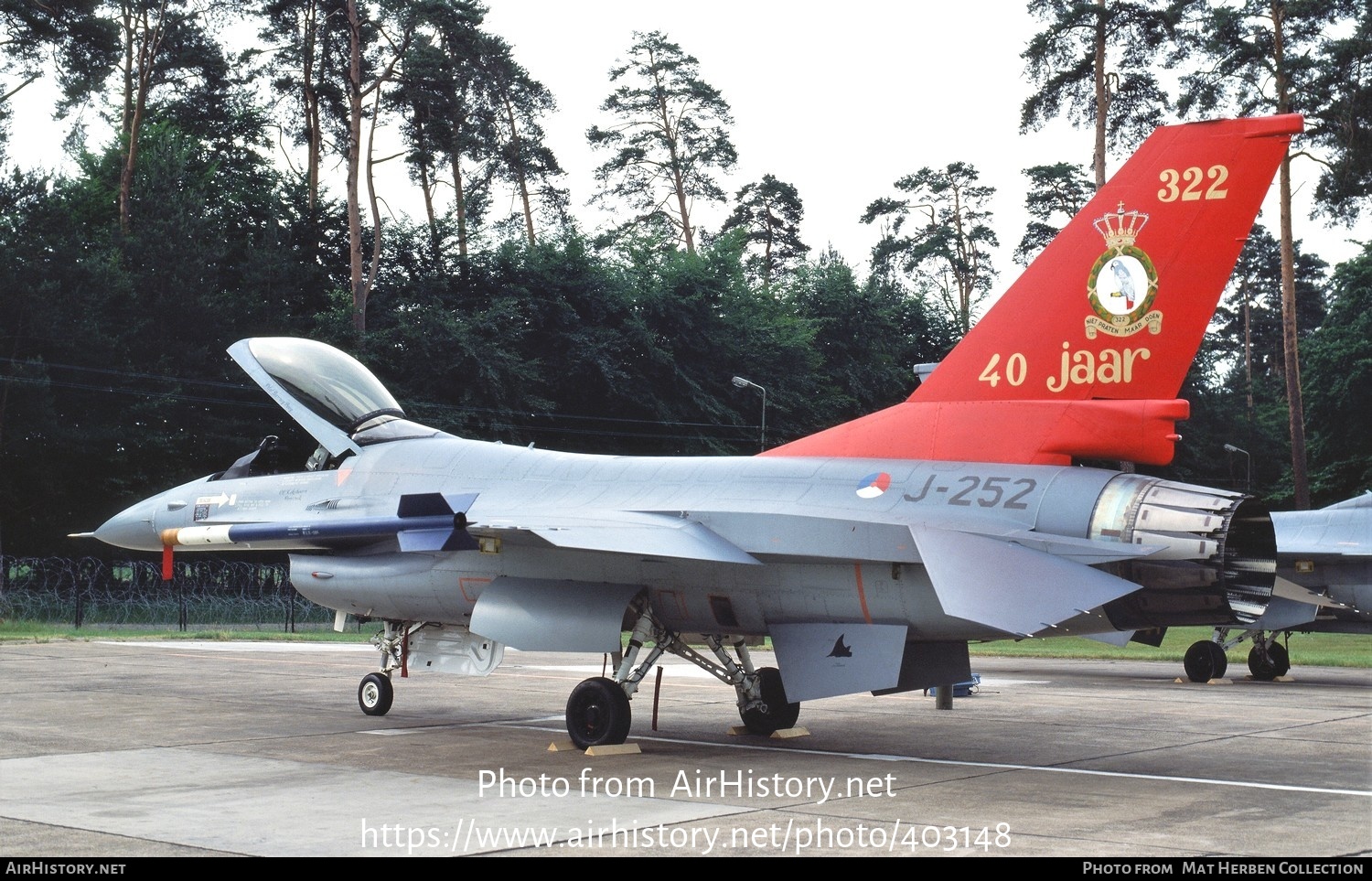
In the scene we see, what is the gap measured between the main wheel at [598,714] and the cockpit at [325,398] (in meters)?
3.34

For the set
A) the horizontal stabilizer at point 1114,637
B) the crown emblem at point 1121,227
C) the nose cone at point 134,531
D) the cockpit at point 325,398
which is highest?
the crown emblem at point 1121,227

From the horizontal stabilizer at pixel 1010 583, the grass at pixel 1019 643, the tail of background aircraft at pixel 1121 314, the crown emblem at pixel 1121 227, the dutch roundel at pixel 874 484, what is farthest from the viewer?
the grass at pixel 1019 643

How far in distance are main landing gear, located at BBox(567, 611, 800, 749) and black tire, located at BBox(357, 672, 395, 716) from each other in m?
2.92

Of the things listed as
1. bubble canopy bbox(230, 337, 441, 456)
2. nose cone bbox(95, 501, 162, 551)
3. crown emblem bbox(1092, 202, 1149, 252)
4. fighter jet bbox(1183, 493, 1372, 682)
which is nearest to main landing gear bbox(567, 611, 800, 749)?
bubble canopy bbox(230, 337, 441, 456)

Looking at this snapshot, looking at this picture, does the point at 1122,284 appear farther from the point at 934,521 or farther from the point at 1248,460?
the point at 1248,460

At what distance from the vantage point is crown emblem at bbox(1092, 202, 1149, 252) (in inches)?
352

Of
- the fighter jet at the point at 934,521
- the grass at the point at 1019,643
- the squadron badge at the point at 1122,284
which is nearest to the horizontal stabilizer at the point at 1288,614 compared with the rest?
the grass at the point at 1019,643

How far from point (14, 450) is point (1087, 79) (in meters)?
30.0

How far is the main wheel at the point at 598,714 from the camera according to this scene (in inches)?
395

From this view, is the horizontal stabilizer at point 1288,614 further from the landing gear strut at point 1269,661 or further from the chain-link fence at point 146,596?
the chain-link fence at point 146,596

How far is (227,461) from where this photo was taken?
119 ft

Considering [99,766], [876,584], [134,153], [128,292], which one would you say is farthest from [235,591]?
[876,584]

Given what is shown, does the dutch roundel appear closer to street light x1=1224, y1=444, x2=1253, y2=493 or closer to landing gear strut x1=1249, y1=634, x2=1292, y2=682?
landing gear strut x1=1249, y1=634, x2=1292, y2=682

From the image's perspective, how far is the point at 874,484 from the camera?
365 inches
